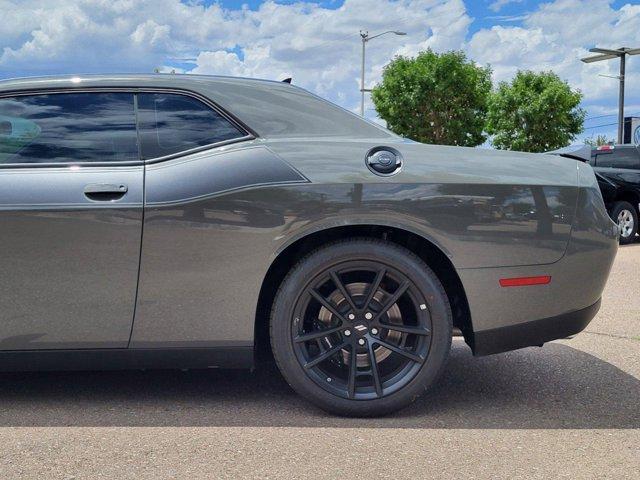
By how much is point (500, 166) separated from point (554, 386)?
1.28 metres

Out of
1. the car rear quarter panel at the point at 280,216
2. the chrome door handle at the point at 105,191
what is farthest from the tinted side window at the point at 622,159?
the chrome door handle at the point at 105,191

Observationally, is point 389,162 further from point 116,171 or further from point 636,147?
point 636,147

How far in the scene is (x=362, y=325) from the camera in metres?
3.40

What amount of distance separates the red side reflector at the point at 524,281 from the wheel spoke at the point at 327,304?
728mm

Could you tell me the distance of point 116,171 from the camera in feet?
11.0

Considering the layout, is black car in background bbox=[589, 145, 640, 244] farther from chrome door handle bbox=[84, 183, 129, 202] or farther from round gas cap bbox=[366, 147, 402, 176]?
chrome door handle bbox=[84, 183, 129, 202]

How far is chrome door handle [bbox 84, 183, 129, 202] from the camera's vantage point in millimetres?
3262

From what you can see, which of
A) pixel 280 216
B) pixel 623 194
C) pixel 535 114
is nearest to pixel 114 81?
pixel 280 216

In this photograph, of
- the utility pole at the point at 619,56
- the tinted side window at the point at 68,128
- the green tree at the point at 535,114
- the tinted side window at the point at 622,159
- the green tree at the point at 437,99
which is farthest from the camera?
the green tree at the point at 437,99

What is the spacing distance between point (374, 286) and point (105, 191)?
1237mm

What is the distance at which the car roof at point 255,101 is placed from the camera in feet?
11.5

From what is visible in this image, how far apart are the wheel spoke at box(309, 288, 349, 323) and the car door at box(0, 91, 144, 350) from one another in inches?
30.4

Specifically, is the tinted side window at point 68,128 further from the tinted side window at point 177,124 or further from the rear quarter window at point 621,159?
the rear quarter window at point 621,159

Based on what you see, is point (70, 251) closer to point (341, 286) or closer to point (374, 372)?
point (341, 286)
